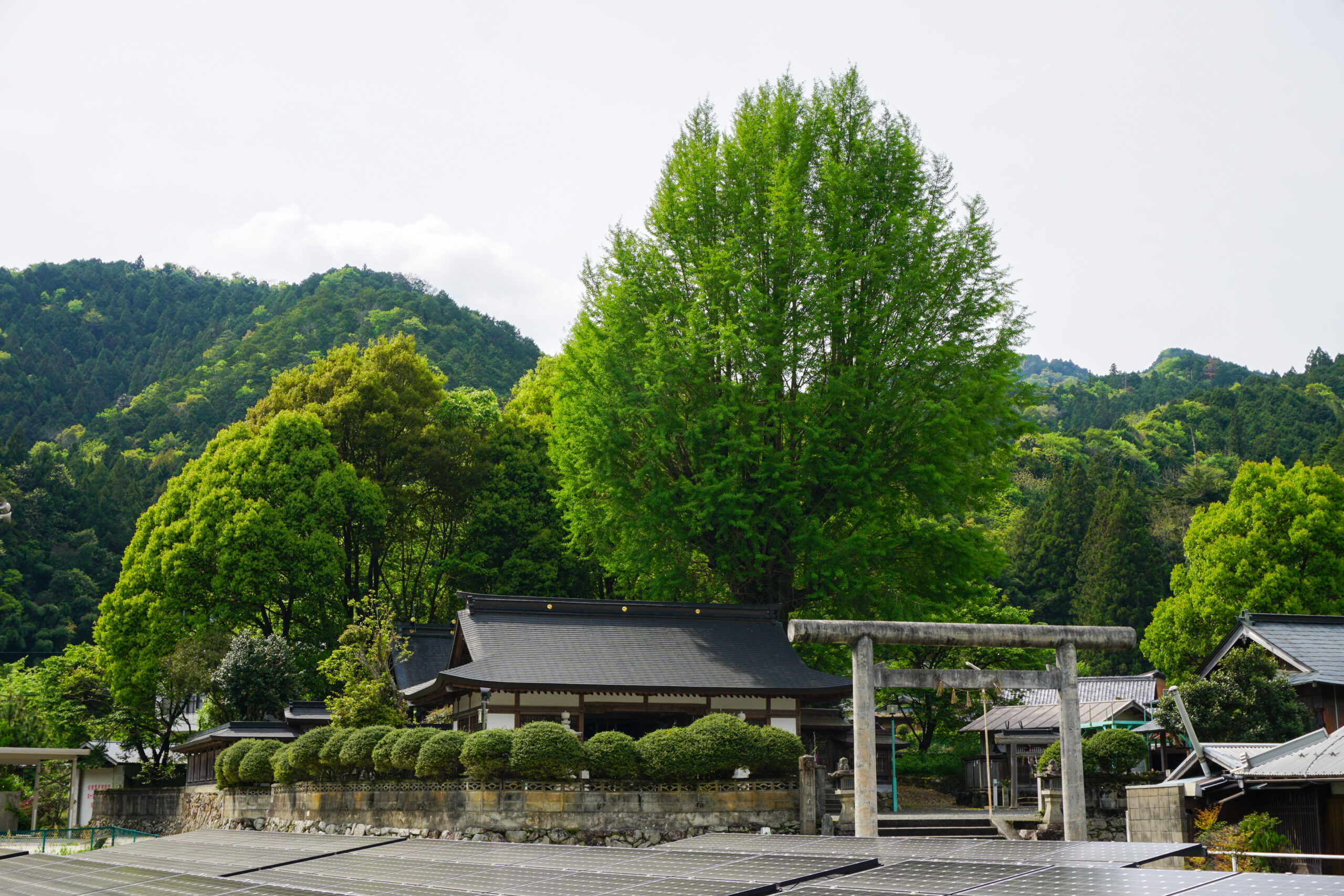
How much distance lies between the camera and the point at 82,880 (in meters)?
9.75

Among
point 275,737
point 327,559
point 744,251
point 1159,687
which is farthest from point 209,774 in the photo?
point 1159,687

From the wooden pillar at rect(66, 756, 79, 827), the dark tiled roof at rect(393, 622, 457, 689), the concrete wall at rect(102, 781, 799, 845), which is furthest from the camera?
the wooden pillar at rect(66, 756, 79, 827)

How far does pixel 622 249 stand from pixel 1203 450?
63.4 metres

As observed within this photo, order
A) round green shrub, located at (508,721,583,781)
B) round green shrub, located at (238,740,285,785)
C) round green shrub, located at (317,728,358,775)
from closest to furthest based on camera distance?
round green shrub, located at (508,721,583,781) < round green shrub, located at (317,728,358,775) < round green shrub, located at (238,740,285,785)

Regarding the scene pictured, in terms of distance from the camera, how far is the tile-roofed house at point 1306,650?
24609mm

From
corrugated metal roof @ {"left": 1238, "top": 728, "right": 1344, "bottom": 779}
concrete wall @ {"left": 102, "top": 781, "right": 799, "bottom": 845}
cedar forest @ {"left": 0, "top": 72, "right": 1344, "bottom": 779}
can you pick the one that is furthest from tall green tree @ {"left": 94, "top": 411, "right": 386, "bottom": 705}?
corrugated metal roof @ {"left": 1238, "top": 728, "right": 1344, "bottom": 779}

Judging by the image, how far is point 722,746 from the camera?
19.7 meters

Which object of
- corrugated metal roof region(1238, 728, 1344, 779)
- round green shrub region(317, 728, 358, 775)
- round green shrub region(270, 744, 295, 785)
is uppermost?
corrugated metal roof region(1238, 728, 1344, 779)

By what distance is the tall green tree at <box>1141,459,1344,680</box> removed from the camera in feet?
114

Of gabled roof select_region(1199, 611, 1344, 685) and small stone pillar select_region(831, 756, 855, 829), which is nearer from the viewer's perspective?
small stone pillar select_region(831, 756, 855, 829)

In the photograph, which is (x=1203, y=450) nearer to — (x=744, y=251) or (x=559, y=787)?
(x=744, y=251)

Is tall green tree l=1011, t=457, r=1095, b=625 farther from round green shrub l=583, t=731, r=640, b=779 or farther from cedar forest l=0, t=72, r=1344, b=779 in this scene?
round green shrub l=583, t=731, r=640, b=779

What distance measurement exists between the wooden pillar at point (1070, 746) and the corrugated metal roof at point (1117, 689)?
2672cm

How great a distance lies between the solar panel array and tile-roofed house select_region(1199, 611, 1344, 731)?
2024 centimetres
